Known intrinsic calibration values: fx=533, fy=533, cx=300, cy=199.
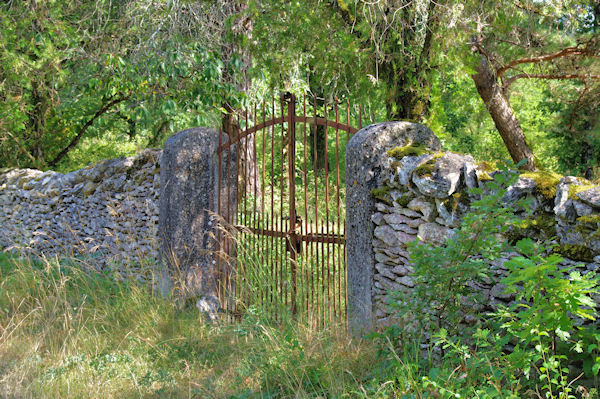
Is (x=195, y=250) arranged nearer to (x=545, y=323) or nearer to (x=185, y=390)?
(x=185, y=390)

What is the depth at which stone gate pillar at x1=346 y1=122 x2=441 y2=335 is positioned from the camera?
396 cm

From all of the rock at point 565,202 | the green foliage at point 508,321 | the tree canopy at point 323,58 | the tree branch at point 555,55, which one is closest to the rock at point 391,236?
the green foliage at point 508,321

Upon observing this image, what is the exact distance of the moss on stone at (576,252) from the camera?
8.71 ft

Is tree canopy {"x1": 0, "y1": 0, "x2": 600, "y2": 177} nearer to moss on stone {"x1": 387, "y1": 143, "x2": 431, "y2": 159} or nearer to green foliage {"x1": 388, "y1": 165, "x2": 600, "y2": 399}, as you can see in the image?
moss on stone {"x1": 387, "y1": 143, "x2": 431, "y2": 159}

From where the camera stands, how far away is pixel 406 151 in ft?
12.7

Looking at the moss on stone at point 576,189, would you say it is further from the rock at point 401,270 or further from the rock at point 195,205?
the rock at point 195,205

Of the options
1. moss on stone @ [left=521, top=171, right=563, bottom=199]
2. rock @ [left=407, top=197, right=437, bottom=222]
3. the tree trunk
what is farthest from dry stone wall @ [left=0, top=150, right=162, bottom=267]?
the tree trunk

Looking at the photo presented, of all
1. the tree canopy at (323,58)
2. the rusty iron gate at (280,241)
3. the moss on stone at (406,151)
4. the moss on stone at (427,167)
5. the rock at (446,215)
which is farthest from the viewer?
the tree canopy at (323,58)

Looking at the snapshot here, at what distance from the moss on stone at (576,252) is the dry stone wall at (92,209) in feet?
13.9

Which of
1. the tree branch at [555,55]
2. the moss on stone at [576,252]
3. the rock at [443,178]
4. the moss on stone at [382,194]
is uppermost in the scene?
the tree branch at [555,55]

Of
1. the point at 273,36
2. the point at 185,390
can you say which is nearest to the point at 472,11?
the point at 273,36

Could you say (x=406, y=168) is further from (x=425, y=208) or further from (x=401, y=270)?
(x=401, y=270)

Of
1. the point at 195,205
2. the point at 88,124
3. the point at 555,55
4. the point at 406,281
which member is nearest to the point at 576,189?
the point at 406,281

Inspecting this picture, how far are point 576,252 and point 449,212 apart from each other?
0.88 metres
